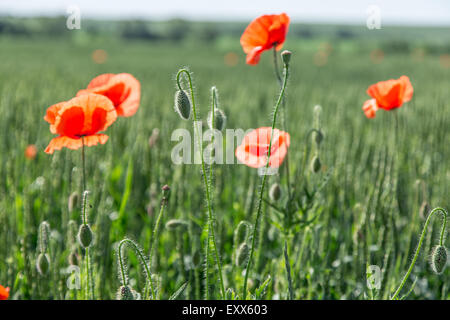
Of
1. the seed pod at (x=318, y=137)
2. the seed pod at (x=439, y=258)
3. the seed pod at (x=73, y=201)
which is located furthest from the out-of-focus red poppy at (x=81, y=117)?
the seed pod at (x=439, y=258)

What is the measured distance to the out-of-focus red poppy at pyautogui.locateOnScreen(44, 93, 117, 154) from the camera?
1.05 m

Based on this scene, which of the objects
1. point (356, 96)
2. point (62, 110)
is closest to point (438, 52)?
point (356, 96)

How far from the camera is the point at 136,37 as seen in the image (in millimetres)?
24656

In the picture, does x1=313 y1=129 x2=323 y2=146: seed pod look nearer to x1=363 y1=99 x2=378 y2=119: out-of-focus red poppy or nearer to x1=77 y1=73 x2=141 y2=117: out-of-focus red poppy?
x1=363 y1=99 x2=378 y2=119: out-of-focus red poppy

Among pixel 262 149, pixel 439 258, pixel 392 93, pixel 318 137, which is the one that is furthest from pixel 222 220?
pixel 439 258

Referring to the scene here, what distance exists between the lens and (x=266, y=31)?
111cm

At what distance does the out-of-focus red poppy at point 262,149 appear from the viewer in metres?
1.13

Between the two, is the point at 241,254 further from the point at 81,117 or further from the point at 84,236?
the point at 81,117

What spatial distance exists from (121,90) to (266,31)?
1.41 feet

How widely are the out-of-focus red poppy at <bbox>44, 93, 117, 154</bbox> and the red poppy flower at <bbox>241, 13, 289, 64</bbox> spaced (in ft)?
1.14

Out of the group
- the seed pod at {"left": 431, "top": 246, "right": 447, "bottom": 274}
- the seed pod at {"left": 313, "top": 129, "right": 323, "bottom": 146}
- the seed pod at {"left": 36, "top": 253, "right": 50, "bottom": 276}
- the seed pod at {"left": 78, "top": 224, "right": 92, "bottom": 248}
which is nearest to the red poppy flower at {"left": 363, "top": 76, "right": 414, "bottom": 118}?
the seed pod at {"left": 313, "top": 129, "right": 323, "bottom": 146}

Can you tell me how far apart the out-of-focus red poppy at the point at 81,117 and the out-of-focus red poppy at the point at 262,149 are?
33cm

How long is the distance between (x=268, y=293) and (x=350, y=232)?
644mm

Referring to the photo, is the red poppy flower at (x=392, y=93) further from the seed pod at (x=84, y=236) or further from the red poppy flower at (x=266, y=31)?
the seed pod at (x=84, y=236)
